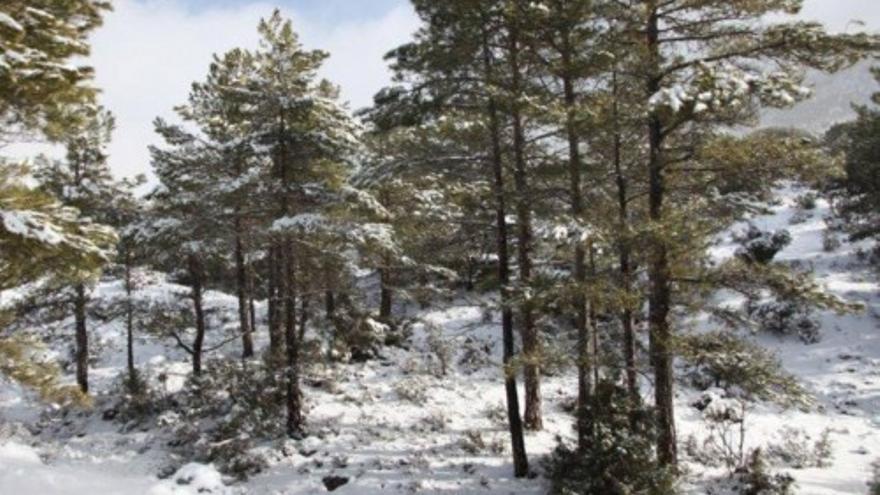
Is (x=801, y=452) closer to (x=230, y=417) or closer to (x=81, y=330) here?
(x=230, y=417)

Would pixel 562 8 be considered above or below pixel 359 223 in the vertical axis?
above

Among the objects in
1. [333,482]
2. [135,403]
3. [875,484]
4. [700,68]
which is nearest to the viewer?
[700,68]

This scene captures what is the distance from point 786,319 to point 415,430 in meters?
16.5

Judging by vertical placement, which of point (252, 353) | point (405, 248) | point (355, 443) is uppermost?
point (405, 248)

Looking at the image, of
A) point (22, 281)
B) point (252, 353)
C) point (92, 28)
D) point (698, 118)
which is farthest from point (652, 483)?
point (252, 353)

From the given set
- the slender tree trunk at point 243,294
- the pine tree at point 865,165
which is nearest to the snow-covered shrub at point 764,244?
the pine tree at point 865,165

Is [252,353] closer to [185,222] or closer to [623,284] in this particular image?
[185,222]

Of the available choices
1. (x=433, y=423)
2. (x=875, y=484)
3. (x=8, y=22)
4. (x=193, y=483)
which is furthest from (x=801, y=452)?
(x=8, y=22)

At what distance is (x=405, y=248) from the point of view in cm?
1639

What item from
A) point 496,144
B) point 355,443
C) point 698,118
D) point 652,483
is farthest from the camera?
point 355,443

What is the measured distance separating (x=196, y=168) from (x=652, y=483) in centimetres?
1454

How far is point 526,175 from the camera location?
50.1 feet

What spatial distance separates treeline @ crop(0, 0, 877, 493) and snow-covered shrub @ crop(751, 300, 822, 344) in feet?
40.4

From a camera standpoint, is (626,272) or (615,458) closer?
(615,458)
